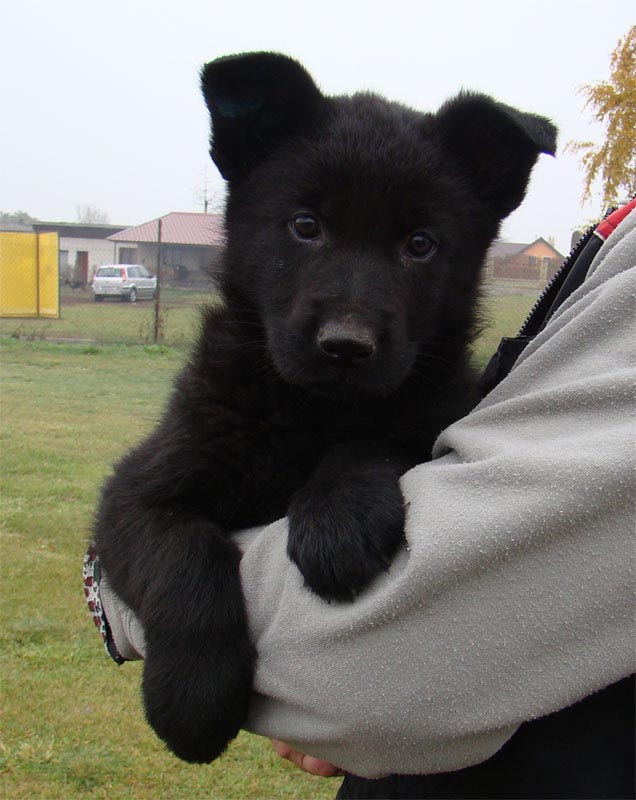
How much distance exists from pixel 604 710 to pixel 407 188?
109cm

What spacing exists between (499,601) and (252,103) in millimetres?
1242

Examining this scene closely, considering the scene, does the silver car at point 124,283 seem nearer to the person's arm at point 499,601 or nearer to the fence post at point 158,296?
the fence post at point 158,296

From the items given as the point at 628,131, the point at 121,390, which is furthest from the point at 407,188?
the point at 121,390

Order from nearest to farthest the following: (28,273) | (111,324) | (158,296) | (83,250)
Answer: (158,296)
(28,273)
(111,324)
(83,250)

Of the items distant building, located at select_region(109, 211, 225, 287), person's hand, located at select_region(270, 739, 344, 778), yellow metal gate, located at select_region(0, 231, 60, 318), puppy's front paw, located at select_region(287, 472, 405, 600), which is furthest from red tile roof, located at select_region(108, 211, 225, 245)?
yellow metal gate, located at select_region(0, 231, 60, 318)

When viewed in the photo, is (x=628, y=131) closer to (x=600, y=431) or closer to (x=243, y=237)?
(x=243, y=237)

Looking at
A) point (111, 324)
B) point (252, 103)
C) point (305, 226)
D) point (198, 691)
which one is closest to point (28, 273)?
point (111, 324)

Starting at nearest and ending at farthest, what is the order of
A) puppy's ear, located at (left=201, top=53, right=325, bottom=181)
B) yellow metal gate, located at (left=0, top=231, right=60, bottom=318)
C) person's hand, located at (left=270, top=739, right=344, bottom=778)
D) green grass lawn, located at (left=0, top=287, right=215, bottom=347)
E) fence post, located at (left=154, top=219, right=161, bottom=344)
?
1. person's hand, located at (left=270, top=739, right=344, bottom=778)
2. puppy's ear, located at (left=201, top=53, right=325, bottom=181)
3. fence post, located at (left=154, top=219, right=161, bottom=344)
4. green grass lawn, located at (left=0, top=287, right=215, bottom=347)
5. yellow metal gate, located at (left=0, top=231, right=60, bottom=318)

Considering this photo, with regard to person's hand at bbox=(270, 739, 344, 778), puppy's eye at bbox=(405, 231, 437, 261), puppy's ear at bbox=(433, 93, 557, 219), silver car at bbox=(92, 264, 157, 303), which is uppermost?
puppy's ear at bbox=(433, 93, 557, 219)

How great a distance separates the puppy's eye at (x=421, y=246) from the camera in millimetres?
1820

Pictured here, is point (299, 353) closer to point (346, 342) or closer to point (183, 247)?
point (346, 342)

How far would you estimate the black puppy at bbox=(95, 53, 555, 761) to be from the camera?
1.48m

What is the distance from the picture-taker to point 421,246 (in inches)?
72.4

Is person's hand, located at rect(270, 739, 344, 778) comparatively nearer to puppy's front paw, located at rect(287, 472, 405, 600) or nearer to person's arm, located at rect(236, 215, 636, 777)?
person's arm, located at rect(236, 215, 636, 777)
